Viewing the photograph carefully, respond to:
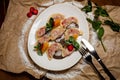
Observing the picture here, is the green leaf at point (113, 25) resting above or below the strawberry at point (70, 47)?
above

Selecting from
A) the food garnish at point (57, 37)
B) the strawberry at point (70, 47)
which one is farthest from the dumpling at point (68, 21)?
the strawberry at point (70, 47)

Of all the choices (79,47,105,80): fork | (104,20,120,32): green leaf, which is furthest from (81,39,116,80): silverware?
(104,20,120,32): green leaf

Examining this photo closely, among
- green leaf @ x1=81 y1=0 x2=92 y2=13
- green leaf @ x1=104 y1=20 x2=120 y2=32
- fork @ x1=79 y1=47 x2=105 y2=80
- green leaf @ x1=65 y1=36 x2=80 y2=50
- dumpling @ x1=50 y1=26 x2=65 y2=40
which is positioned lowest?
fork @ x1=79 y1=47 x2=105 y2=80

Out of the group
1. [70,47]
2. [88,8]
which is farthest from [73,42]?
[88,8]

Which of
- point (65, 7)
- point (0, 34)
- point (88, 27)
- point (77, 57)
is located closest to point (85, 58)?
point (77, 57)

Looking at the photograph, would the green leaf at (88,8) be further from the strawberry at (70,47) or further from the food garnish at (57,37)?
the strawberry at (70,47)

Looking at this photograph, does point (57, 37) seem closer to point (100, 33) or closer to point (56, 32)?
point (56, 32)

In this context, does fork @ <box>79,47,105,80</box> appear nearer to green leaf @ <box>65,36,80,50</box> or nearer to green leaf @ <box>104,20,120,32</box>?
green leaf @ <box>65,36,80,50</box>

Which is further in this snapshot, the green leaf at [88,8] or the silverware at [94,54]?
the green leaf at [88,8]
